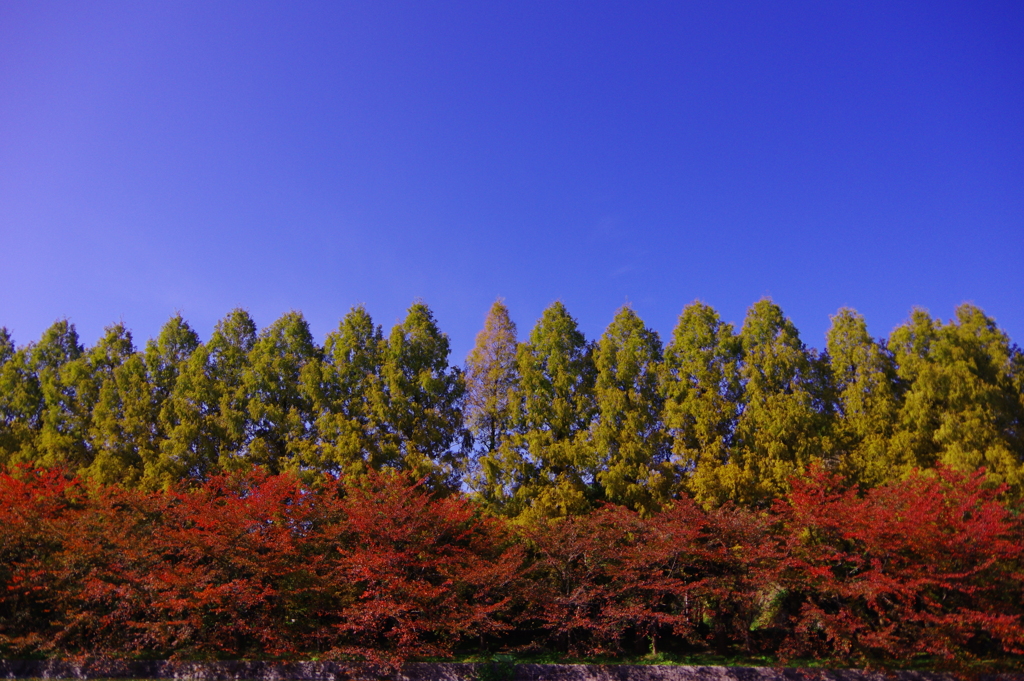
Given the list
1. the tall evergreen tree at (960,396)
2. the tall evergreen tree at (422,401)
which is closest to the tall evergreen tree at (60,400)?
the tall evergreen tree at (422,401)

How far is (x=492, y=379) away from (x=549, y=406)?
1.68 m

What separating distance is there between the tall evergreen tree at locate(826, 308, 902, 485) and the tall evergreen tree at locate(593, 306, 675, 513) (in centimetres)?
391

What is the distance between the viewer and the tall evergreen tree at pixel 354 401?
50.0 ft

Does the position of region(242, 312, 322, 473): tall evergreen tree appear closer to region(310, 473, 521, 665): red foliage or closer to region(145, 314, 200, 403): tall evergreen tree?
region(145, 314, 200, 403): tall evergreen tree

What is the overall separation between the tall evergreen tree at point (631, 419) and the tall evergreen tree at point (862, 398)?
3912 mm

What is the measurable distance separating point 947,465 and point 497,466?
29.1ft

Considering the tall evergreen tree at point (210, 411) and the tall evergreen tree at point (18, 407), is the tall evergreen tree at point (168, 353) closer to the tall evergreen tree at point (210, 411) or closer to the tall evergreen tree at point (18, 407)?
the tall evergreen tree at point (210, 411)

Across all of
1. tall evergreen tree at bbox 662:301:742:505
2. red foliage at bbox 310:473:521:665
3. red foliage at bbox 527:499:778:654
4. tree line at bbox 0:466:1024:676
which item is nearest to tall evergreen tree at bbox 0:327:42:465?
tree line at bbox 0:466:1024:676

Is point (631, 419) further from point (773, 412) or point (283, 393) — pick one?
point (283, 393)

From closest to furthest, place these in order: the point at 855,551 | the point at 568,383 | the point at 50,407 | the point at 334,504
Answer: the point at 855,551, the point at 334,504, the point at 568,383, the point at 50,407

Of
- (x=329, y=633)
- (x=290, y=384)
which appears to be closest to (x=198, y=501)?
(x=329, y=633)

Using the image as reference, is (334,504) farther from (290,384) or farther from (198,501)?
(290,384)

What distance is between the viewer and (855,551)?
10000 mm

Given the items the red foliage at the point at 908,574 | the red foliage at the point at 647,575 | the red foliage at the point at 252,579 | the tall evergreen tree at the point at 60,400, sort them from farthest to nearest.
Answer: the tall evergreen tree at the point at 60,400
the red foliage at the point at 647,575
the red foliage at the point at 252,579
the red foliage at the point at 908,574
